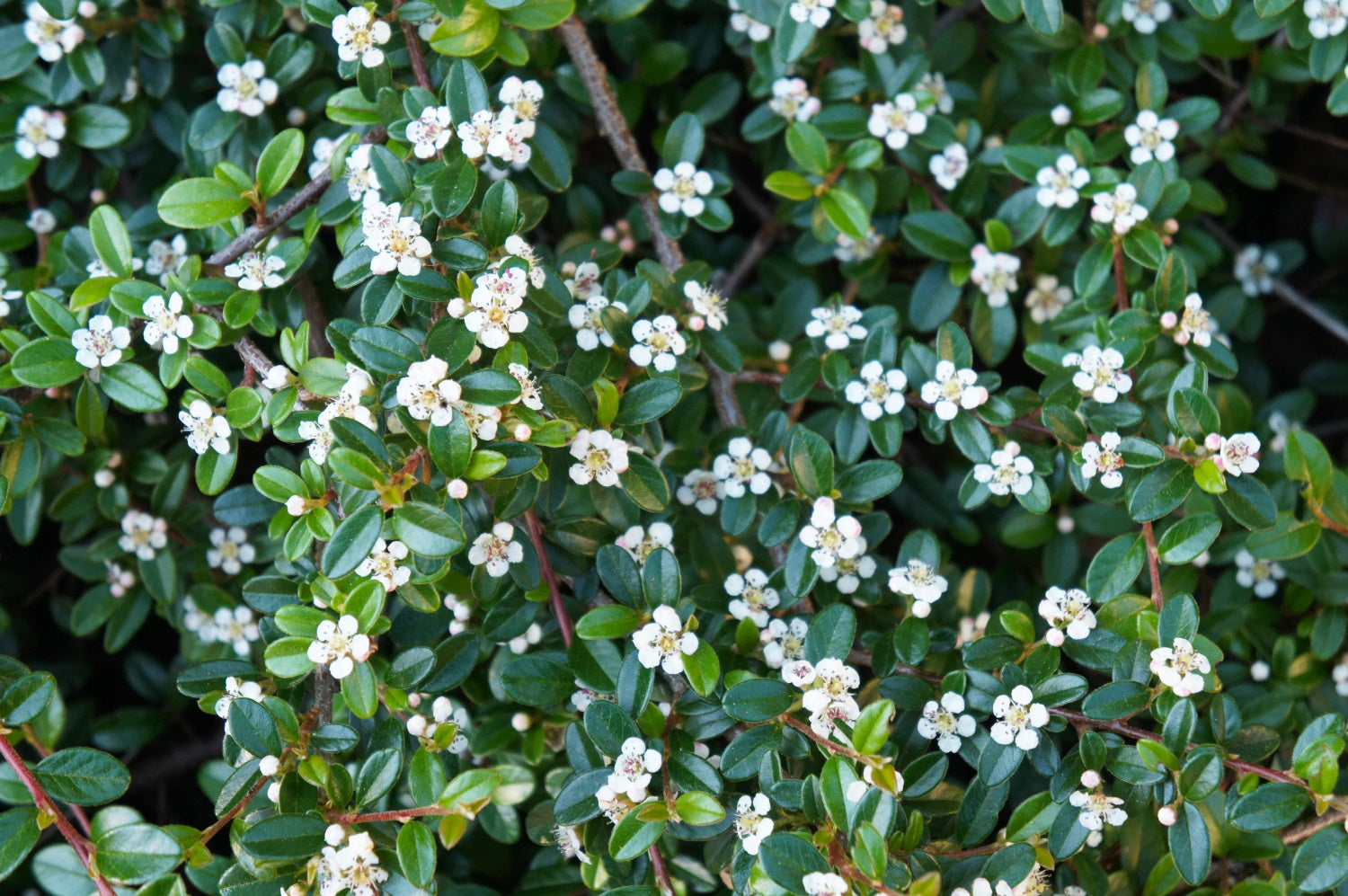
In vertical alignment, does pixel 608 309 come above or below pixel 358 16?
below

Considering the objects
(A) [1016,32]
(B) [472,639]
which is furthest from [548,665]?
(A) [1016,32]

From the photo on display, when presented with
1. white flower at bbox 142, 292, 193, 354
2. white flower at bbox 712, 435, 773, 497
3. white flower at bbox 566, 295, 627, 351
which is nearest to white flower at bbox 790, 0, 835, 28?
white flower at bbox 566, 295, 627, 351

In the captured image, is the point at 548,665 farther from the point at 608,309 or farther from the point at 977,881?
the point at 977,881

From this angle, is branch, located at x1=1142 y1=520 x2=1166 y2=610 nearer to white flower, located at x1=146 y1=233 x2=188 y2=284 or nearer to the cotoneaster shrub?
the cotoneaster shrub

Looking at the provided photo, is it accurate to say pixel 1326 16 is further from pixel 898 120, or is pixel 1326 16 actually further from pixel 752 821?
pixel 752 821

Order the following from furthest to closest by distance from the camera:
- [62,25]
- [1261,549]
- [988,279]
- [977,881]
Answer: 1. [988,279]
2. [62,25]
3. [1261,549]
4. [977,881]

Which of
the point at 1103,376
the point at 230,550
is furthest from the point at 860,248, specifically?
the point at 230,550
